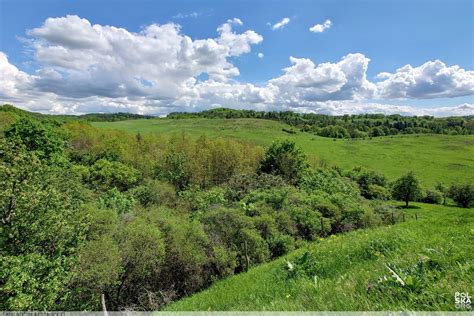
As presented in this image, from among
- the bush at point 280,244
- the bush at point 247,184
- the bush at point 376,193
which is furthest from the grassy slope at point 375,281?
the bush at point 376,193

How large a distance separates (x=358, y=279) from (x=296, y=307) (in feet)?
3.80

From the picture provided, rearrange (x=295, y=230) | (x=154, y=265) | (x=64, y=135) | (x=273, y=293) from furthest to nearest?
(x=64, y=135), (x=295, y=230), (x=154, y=265), (x=273, y=293)

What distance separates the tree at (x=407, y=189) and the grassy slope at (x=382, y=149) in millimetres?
8863

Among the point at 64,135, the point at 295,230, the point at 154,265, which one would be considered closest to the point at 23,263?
the point at 154,265

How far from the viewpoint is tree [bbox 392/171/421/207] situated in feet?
291

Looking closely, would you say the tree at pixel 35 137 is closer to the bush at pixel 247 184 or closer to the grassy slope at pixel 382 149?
the bush at pixel 247 184

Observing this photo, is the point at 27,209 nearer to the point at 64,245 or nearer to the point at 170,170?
the point at 64,245

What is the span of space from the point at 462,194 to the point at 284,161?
217 feet

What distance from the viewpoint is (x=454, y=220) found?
8.38 meters

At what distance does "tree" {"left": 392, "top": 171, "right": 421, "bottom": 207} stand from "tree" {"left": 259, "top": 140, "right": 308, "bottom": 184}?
45123mm

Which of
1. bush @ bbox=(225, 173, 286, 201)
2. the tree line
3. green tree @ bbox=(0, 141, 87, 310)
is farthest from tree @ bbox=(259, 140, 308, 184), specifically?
green tree @ bbox=(0, 141, 87, 310)

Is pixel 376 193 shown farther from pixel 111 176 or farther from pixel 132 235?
pixel 132 235

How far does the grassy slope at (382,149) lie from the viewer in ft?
336

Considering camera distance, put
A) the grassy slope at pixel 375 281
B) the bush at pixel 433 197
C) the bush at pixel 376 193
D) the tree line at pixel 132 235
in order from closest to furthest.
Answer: the grassy slope at pixel 375 281, the tree line at pixel 132 235, the bush at pixel 376 193, the bush at pixel 433 197
